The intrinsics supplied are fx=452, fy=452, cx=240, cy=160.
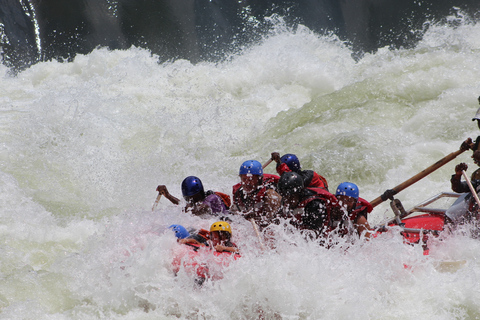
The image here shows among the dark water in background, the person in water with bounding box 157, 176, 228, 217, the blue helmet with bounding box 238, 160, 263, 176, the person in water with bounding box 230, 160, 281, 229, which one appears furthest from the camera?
the dark water in background

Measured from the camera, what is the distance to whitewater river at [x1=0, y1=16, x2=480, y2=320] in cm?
333

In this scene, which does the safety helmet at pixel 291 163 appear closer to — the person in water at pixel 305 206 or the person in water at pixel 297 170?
the person in water at pixel 297 170

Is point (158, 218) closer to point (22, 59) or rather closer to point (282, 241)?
point (282, 241)

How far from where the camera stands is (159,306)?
3.38m

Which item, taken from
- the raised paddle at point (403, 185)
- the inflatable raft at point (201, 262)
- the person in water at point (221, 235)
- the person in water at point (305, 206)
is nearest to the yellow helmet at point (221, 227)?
the person in water at point (221, 235)

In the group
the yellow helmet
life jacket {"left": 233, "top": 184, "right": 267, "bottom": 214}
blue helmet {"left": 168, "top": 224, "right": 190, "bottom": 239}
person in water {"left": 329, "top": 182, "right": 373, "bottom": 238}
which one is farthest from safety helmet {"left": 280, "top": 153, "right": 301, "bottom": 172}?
blue helmet {"left": 168, "top": 224, "right": 190, "bottom": 239}

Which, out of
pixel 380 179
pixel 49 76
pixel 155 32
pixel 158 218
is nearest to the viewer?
pixel 158 218

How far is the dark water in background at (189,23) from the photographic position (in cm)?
1278

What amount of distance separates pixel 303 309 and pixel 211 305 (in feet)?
2.17

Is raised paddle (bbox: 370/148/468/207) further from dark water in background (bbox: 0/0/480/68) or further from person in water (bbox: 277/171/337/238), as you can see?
dark water in background (bbox: 0/0/480/68)

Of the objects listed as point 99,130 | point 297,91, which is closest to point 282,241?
point 99,130

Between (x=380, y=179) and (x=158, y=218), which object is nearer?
(x=158, y=218)

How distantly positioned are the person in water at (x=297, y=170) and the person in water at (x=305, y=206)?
71 cm

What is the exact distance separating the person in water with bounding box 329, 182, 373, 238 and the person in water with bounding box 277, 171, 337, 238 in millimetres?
59
